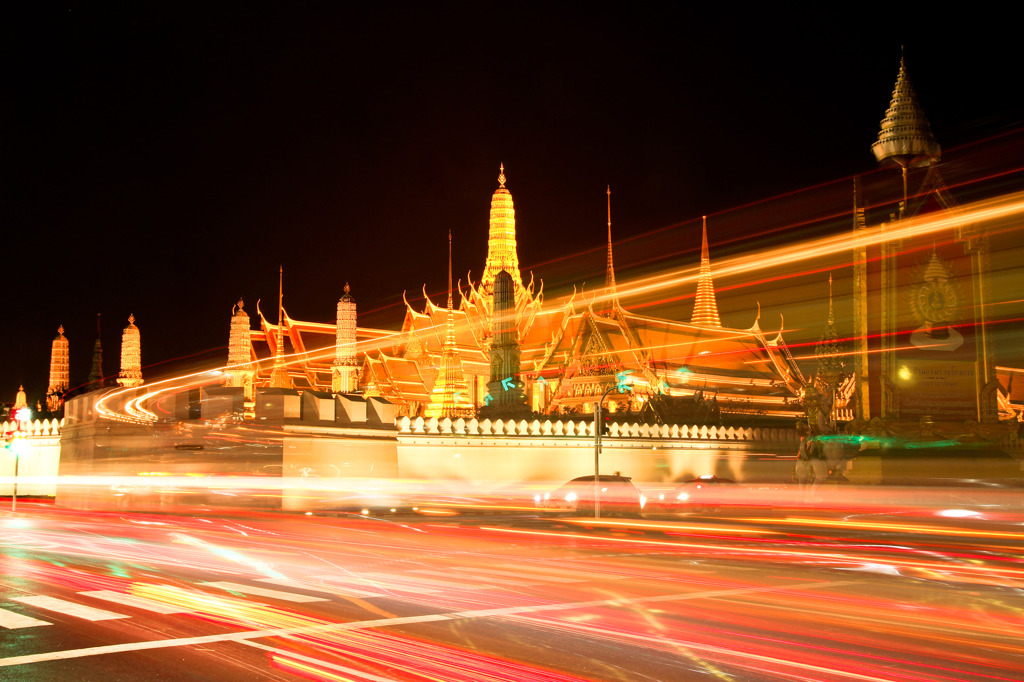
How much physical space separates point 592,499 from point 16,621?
1649 cm

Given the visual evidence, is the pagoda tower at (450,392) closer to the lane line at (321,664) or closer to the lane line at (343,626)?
the lane line at (343,626)

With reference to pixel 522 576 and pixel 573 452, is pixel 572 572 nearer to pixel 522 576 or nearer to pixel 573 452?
pixel 522 576

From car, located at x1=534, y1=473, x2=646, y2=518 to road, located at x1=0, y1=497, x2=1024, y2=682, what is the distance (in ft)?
20.5

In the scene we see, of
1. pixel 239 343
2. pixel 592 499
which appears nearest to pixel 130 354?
pixel 239 343

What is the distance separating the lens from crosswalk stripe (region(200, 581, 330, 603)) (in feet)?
30.4

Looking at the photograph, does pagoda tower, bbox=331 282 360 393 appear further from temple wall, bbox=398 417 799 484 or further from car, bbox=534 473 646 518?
car, bbox=534 473 646 518

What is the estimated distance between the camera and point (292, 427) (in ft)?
80.5

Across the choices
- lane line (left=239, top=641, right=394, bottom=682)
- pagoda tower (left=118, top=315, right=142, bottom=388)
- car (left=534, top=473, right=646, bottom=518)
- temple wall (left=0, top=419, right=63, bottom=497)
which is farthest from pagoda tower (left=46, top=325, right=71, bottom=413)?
lane line (left=239, top=641, right=394, bottom=682)

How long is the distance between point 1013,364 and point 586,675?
5806cm

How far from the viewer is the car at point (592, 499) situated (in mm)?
23062

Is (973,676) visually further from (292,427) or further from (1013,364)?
(1013,364)

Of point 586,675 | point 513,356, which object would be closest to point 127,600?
point 586,675

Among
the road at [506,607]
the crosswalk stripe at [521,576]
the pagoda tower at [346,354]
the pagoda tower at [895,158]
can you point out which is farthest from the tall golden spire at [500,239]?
the crosswalk stripe at [521,576]

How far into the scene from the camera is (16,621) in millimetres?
8102
